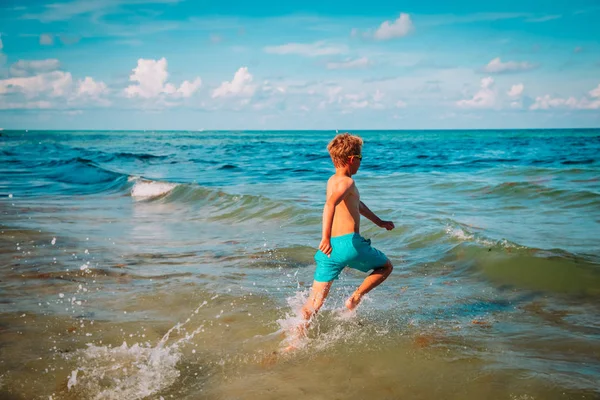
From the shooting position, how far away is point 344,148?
4.57 m

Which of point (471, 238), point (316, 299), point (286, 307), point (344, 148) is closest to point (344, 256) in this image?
point (316, 299)

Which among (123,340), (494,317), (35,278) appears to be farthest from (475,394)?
(35,278)

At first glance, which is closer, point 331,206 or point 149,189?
point 331,206

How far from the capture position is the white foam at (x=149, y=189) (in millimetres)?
16000

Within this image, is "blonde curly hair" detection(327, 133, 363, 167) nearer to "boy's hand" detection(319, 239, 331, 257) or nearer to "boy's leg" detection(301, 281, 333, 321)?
"boy's hand" detection(319, 239, 331, 257)

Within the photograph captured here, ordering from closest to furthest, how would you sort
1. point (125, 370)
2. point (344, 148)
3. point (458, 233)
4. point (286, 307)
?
point (125, 370) < point (344, 148) < point (286, 307) < point (458, 233)

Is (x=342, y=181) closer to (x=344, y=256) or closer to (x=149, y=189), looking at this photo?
(x=344, y=256)

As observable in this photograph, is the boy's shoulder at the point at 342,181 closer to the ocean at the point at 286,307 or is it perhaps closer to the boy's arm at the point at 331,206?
the boy's arm at the point at 331,206

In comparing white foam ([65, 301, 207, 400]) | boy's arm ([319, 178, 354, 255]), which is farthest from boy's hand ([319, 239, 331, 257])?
white foam ([65, 301, 207, 400])

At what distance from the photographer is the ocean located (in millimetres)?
3779

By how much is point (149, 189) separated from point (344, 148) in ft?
43.0

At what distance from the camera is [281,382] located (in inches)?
149

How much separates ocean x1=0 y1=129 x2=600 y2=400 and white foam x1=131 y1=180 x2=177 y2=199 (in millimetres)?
3644

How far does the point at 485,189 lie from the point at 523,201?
2311mm
